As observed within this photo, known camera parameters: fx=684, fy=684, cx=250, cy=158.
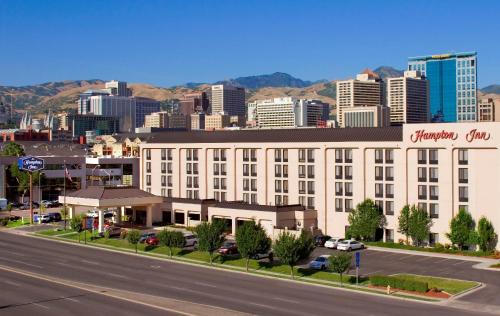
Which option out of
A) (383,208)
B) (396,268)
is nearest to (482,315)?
(396,268)

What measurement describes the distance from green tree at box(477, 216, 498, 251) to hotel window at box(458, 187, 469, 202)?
3.68m

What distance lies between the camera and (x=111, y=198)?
108625mm

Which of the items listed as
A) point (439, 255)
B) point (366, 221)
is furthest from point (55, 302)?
point (366, 221)

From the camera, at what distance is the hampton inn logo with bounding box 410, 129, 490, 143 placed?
85312 mm

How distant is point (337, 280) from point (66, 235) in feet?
173

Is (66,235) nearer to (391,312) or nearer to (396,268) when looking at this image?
(396,268)

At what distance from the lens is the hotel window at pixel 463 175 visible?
284 feet

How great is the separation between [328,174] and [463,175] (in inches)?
805

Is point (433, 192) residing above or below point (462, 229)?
above

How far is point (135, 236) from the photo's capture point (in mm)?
87438

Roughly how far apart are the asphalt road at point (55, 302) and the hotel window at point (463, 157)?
49.5 meters

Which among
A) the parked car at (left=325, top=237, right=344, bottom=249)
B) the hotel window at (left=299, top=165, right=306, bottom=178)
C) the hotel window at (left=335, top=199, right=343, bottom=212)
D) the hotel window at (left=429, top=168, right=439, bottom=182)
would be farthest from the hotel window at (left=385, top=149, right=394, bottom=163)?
the hotel window at (left=299, top=165, right=306, bottom=178)

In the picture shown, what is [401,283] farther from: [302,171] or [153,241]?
[302,171]

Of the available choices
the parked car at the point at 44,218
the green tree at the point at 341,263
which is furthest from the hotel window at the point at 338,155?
the parked car at the point at 44,218
